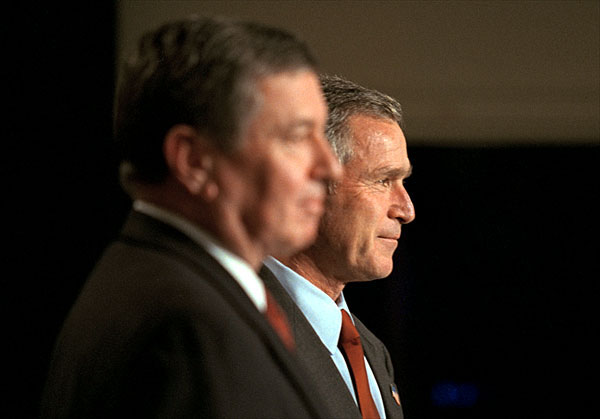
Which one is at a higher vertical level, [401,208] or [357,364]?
[401,208]

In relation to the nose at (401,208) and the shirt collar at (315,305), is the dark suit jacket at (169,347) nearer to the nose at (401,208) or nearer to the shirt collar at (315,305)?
the shirt collar at (315,305)

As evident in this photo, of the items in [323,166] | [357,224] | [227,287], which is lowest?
[357,224]

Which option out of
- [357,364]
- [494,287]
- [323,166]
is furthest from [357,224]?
[494,287]

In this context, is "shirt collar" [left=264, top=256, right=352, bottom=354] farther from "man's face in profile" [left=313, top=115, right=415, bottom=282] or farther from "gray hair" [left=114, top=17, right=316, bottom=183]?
"gray hair" [left=114, top=17, right=316, bottom=183]

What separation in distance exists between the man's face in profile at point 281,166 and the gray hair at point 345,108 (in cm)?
69

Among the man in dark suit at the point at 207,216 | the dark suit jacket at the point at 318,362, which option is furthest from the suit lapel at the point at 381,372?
the man in dark suit at the point at 207,216

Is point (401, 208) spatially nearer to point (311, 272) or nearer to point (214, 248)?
point (311, 272)

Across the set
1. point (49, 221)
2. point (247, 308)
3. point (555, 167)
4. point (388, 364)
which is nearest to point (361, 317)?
point (555, 167)

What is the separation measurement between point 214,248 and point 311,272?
703mm

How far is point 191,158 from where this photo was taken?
0.80 m

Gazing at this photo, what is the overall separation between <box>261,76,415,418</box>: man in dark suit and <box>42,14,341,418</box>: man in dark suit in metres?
0.61

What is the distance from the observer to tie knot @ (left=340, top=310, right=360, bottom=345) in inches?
57.4

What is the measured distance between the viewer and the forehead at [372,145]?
1526 mm

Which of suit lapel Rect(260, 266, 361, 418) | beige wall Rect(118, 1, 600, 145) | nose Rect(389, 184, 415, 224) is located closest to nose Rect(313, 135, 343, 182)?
suit lapel Rect(260, 266, 361, 418)
